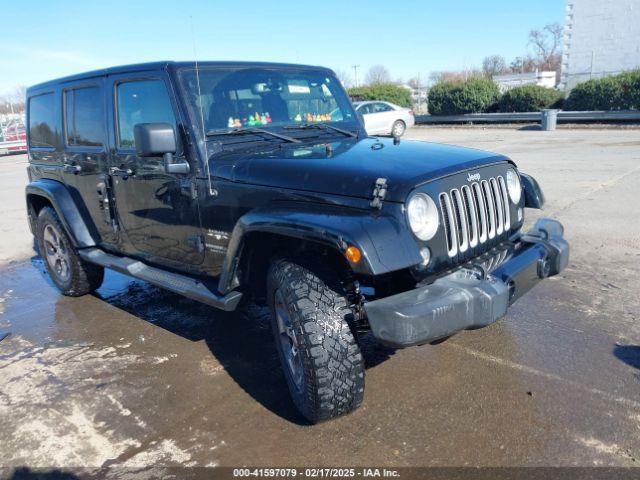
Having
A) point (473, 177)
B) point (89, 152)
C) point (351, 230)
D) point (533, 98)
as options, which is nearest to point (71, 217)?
point (89, 152)

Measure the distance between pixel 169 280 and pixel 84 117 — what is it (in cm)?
181

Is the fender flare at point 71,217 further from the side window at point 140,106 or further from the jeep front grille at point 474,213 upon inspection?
the jeep front grille at point 474,213

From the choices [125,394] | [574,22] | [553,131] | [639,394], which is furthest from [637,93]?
[125,394]

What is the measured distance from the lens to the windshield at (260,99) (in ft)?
11.8

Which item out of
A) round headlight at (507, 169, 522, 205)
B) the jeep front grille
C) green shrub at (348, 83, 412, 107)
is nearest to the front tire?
the jeep front grille

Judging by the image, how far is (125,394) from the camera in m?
3.46

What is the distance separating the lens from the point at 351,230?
2.55 m

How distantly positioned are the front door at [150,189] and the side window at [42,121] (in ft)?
4.07

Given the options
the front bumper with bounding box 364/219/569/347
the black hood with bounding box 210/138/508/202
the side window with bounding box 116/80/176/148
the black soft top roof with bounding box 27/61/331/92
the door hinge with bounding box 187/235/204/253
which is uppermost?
the black soft top roof with bounding box 27/61/331/92

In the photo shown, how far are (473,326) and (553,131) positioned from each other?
67.9 ft

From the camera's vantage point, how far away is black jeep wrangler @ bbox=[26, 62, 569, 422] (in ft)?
8.80

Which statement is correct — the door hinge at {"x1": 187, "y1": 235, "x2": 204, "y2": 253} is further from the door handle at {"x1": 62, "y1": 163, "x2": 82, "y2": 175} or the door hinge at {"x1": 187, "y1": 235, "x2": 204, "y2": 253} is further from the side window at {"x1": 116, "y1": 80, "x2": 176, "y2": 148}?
the door handle at {"x1": 62, "y1": 163, "x2": 82, "y2": 175}

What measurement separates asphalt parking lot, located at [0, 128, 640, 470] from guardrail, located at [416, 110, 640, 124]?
1837 cm

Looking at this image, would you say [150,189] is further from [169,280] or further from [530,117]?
[530,117]
